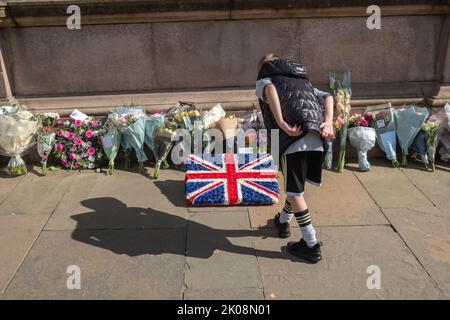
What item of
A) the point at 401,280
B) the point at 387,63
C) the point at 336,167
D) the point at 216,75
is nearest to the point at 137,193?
the point at 216,75

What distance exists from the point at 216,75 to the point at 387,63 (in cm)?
210

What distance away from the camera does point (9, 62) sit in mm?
5477

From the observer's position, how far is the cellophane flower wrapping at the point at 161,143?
5211mm

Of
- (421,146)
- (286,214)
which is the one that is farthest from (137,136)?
(421,146)

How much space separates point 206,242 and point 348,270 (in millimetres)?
1152

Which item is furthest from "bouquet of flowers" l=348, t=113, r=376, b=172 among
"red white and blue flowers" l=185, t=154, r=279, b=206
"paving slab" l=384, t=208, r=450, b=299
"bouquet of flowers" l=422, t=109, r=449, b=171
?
"red white and blue flowers" l=185, t=154, r=279, b=206

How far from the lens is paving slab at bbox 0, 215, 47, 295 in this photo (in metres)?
3.49

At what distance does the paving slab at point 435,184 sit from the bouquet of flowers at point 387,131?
24cm

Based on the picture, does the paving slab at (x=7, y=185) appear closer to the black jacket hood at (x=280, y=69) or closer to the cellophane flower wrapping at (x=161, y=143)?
the cellophane flower wrapping at (x=161, y=143)

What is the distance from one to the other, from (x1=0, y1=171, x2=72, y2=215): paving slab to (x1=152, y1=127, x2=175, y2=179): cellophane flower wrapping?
3.18ft

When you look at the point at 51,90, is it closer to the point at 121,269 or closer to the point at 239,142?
the point at 239,142

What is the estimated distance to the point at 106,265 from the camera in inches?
139

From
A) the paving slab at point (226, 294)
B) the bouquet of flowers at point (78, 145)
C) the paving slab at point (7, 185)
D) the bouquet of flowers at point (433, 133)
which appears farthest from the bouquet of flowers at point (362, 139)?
the paving slab at point (7, 185)

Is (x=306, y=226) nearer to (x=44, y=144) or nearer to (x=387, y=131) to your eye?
(x=387, y=131)
